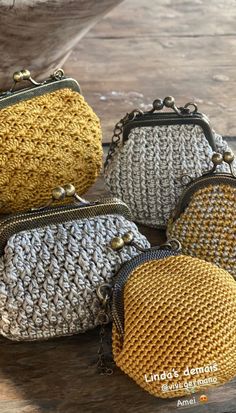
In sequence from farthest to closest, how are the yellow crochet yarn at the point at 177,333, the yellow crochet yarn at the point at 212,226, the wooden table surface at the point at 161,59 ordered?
the wooden table surface at the point at 161,59 < the yellow crochet yarn at the point at 212,226 < the yellow crochet yarn at the point at 177,333

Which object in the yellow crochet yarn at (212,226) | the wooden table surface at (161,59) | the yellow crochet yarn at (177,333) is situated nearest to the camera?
the yellow crochet yarn at (177,333)

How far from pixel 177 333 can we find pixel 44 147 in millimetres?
350

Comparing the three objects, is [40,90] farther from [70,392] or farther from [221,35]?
[221,35]

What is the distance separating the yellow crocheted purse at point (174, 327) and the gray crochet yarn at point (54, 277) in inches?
1.4

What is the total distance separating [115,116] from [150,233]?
0.33 m

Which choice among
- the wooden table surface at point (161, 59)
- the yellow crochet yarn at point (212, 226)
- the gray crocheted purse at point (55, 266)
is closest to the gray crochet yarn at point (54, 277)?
the gray crocheted purse at point (55, 266)

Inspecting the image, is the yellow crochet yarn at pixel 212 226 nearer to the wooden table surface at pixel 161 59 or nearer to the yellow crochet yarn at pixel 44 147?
the yellow crochet yarn at pixel 44 147

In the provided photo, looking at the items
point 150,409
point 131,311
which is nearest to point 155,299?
point 131,311

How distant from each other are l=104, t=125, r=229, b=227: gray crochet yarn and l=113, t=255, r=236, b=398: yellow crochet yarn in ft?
0.67

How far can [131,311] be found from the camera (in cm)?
84

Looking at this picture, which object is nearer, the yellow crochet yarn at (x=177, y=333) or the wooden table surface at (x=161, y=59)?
the yellow crochet yarn at (x=177, y=333)

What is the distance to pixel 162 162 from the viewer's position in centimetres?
104

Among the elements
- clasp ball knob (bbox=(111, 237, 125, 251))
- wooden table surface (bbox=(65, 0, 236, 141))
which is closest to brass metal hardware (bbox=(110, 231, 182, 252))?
clasp ball knob (bbox=(111, 237, 125, 251))

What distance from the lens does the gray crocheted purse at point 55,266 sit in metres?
0.87
